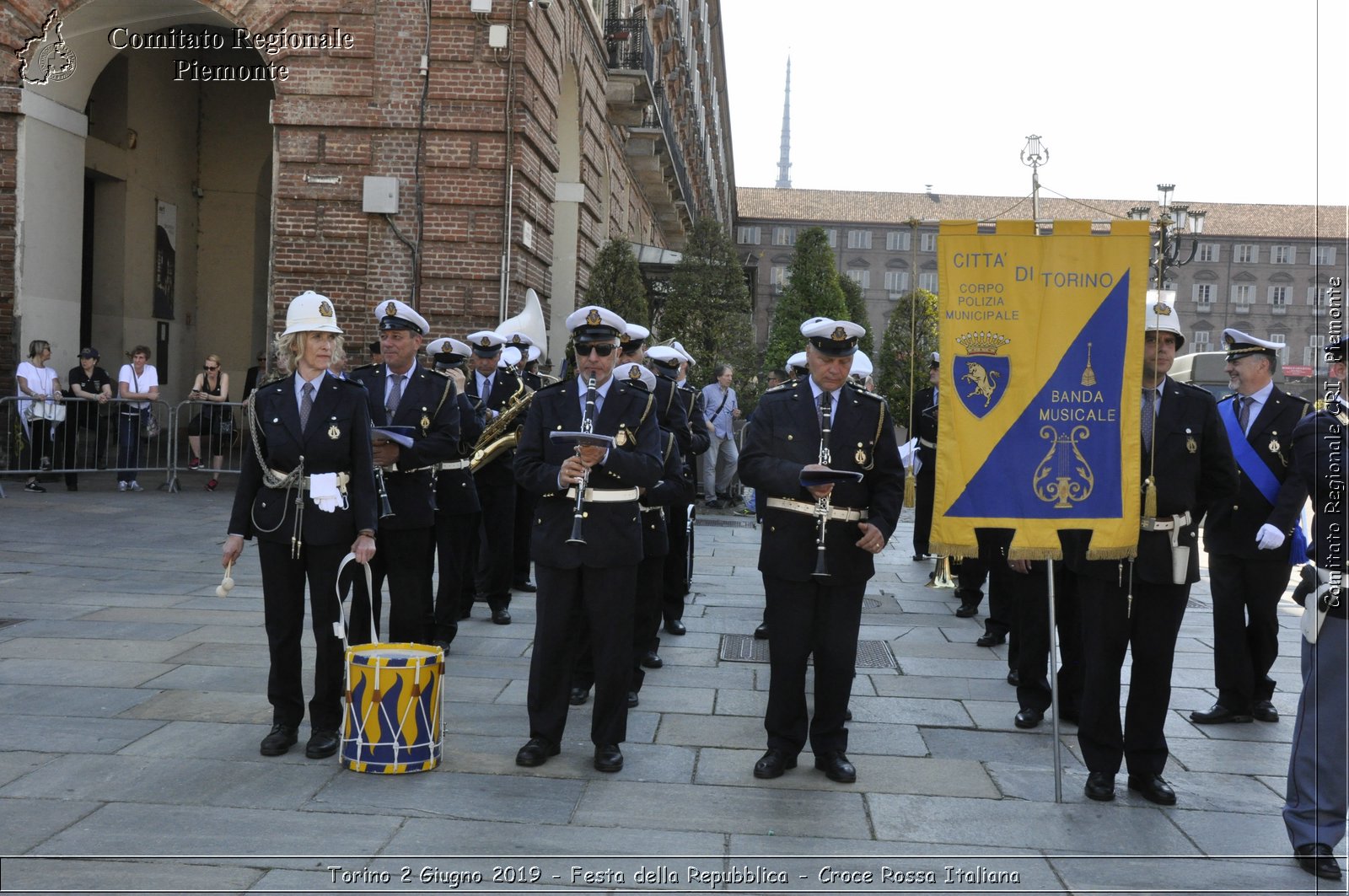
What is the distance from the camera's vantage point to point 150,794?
15.6 feet

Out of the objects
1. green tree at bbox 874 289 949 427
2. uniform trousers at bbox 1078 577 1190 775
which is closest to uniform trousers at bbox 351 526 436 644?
uniform trousers at bbox 1078 577 1190 775

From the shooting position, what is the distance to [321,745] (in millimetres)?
5324

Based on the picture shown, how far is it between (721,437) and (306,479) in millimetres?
12640

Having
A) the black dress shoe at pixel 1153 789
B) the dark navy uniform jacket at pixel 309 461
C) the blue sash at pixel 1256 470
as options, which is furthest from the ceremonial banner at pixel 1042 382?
the dark navy uniform jacket at pixel 309 461

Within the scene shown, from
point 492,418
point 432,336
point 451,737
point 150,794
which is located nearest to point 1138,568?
point 451,737

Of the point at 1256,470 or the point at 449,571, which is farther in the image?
the point at 449,571

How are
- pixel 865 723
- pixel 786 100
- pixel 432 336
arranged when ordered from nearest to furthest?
pixel 865 723 → pixel 432 336 → pixel 786 100

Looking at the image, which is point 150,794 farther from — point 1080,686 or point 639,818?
point 1080,686

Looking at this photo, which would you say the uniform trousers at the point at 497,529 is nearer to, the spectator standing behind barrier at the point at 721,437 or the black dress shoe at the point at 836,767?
the black dress shoe at the point at 836,767

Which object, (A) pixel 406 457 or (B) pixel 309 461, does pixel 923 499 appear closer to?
(A) pixel 406 457

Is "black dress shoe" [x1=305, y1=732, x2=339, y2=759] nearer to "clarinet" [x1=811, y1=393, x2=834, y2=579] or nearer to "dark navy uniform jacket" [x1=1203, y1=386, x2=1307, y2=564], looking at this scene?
"clarinet" [x1=811, y1=393, x2=834, y2=579]

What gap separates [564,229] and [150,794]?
16.4m

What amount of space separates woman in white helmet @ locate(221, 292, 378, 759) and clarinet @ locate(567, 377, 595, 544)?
38.2 inches

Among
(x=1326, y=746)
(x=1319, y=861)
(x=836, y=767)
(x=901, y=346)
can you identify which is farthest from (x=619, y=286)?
→ (x=901, y=346)
